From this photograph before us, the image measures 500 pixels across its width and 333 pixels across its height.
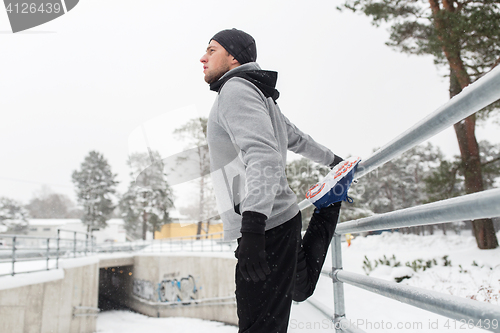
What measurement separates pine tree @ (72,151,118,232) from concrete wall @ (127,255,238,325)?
875 inches

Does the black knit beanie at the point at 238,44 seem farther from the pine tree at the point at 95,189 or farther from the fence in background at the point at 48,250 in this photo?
the pine tree at the point at 95,189

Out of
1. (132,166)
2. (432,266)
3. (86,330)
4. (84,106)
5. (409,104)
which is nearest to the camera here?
(132,166)

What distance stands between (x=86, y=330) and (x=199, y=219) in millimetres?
10926

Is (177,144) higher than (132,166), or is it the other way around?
(177,144)

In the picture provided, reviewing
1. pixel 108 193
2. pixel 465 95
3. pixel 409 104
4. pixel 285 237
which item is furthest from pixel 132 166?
pixel 409 104

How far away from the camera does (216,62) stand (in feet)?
6.10

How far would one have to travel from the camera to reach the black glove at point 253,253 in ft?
3.99

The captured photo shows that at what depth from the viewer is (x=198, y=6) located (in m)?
98.6

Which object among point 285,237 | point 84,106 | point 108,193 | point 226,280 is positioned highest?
point 84,106

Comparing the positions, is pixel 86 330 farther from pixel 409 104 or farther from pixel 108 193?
A: pixel 409 104

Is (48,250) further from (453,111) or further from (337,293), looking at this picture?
(453,111)

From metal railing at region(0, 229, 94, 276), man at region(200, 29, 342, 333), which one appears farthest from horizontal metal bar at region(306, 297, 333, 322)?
metal railing at region(0, 229, 94, 276)

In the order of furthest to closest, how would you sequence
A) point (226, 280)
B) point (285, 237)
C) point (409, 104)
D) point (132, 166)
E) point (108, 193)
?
1. point (409, 104)
2. point (108, 193)
3. point (226, 280)
4. point (132, 166)
5. point (285, 237)

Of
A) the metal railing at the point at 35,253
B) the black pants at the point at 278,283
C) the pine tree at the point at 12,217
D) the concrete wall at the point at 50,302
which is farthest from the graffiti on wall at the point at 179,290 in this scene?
the pine tree at the point at 12,217
